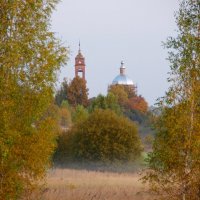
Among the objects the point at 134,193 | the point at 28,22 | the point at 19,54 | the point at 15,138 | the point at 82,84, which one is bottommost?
the point at 134,193

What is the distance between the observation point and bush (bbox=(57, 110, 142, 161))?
1576 inches

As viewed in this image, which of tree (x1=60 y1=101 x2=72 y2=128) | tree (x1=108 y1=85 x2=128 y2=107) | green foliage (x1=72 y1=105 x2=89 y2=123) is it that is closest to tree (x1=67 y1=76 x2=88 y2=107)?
tree (x1=108 y1=85 x2=128 y2=107)

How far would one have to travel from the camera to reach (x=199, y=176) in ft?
48.8

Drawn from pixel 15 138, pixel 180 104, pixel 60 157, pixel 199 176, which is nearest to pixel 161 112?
pixel 180 104

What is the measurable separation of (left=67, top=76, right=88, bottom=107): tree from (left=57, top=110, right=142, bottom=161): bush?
4149cm

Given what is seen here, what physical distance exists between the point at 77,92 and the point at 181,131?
6948 cm

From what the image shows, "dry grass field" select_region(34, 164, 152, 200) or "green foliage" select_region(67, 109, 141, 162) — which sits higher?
"green foliage" select_region(67, 109, 141, 162)

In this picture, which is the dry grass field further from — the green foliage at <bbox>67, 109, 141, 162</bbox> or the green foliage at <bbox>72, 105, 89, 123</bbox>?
the green foliage at <bbox>72, 105, 89, 123</bbox>

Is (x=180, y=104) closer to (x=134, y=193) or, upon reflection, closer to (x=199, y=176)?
(x=199, y=176)

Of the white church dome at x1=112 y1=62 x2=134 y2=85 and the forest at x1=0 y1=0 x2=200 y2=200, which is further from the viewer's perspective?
the white church dome at x1=112 y1=62 x2=134 y2=85

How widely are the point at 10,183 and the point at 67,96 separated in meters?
71.5

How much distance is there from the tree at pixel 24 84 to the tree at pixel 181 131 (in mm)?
2869

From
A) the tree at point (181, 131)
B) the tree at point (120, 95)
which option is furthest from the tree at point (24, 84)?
the tree at point (120, 95)

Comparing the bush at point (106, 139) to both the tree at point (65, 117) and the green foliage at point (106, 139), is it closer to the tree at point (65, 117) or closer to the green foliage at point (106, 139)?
the green foliage at point (106, 139)
